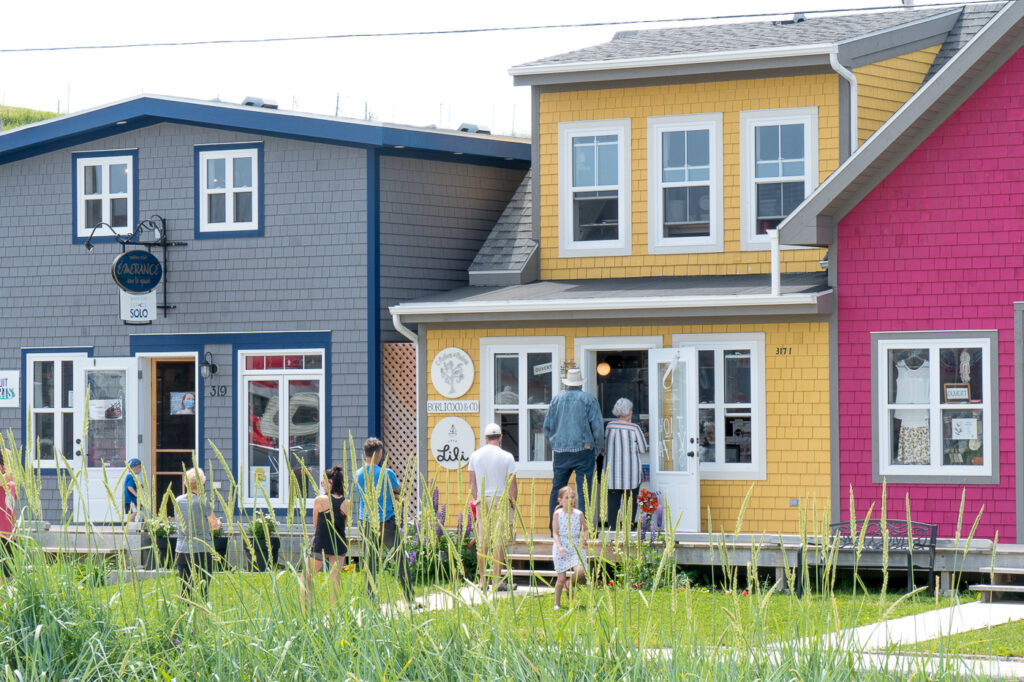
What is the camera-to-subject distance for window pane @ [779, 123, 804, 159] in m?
17.2

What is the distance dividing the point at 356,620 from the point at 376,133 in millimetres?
12889

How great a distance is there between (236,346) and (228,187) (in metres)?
2.13

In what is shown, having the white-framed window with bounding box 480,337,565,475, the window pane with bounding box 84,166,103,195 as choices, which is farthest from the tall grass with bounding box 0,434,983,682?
the window pane with bounding box 84,166,103,195

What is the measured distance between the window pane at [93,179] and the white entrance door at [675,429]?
8.49 meters

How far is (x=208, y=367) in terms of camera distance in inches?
765

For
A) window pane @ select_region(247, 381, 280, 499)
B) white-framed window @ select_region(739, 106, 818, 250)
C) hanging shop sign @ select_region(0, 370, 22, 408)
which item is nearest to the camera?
white-framed window @ select_region(739, 106, 818, 250)

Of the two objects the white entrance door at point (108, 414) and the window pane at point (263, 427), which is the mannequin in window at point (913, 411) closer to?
the window pane at point (263, 427)

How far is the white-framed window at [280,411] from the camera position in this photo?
1903cm

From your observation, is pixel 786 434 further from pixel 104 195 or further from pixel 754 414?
pixel 104 195

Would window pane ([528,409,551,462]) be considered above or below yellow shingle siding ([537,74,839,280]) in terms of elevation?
below

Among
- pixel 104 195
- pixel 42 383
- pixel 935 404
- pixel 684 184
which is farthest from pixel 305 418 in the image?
pixel 935 404

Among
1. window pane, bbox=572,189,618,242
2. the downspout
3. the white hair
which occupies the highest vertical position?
the downspout

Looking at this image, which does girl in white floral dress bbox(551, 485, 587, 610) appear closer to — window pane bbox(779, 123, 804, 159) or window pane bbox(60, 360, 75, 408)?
window pane bbox(779, 123, 804, 159)

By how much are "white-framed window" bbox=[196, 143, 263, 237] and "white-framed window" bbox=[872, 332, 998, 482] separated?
848 centimetres
